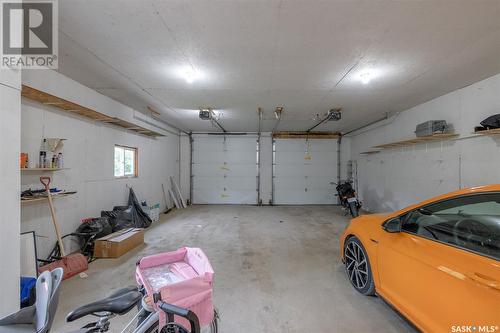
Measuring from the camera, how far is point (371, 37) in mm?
2240

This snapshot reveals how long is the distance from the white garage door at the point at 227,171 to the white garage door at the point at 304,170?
39.5 inches

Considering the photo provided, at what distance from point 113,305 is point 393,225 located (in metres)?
2.21

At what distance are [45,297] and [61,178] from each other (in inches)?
110

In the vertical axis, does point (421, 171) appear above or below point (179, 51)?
below

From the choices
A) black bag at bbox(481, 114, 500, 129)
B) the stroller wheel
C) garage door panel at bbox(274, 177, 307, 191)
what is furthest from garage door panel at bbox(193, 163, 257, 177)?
the stroller wheel

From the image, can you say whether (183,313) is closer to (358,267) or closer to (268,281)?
(268,281)

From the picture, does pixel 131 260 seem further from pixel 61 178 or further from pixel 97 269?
pixel 61 178

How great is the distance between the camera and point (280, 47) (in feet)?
7.98

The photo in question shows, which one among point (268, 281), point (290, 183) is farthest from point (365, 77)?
point (290, 183)

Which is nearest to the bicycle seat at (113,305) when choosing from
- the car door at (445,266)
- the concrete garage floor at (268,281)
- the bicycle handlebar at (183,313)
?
the bicycle handlebar at (183,313)

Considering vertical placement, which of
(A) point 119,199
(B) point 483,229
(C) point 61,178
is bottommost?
(A) point 119,199

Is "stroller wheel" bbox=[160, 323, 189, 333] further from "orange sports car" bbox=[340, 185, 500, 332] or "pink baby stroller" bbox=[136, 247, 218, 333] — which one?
"orange sports car" bbox=[340, 185, 500, 332]

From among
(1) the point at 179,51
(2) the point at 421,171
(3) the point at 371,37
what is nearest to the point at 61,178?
(1) the point at 179,51

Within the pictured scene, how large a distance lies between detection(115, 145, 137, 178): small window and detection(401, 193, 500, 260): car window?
5.30m
